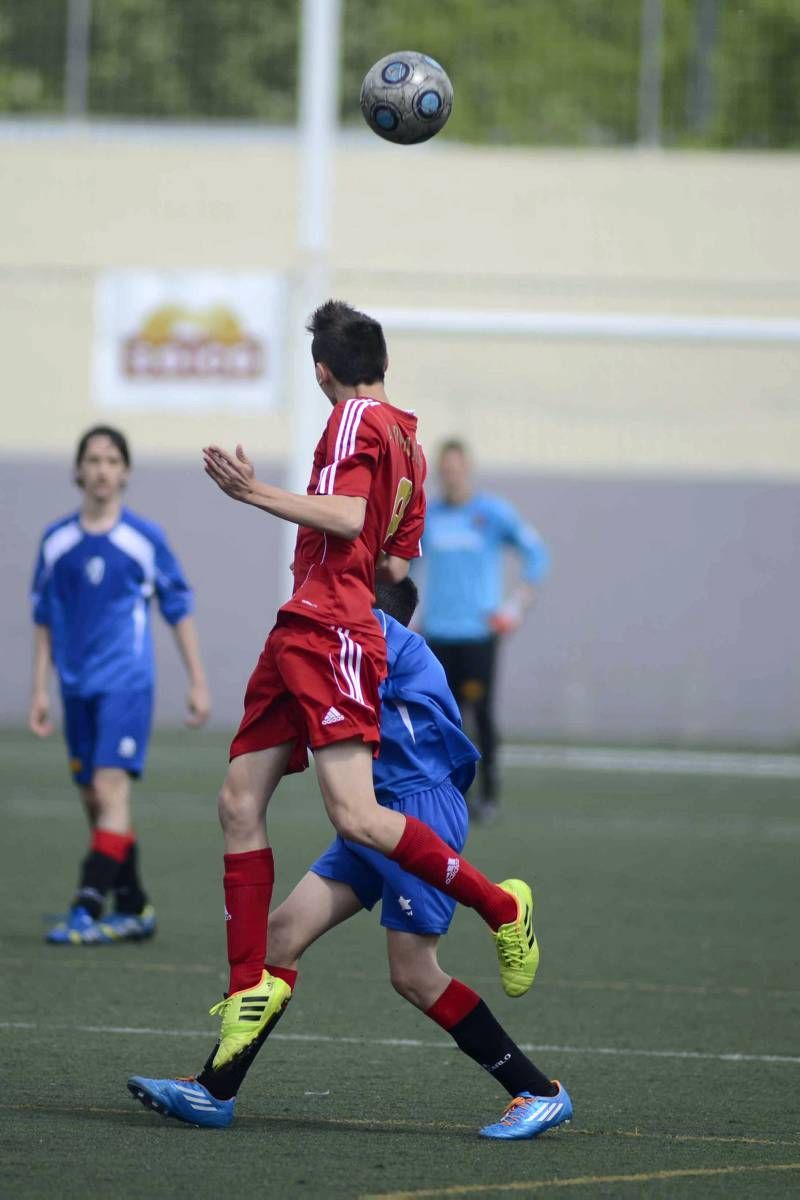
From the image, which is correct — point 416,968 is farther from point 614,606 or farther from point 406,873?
point 614,606

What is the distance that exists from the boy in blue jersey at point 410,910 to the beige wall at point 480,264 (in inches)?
613

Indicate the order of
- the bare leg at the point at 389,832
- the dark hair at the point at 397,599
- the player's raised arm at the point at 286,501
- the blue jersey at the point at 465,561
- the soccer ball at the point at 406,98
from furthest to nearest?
the blue jersey at the point at 465,561 < the soccer ball at the point at 406,98 < the dark hair at the point at 397,599 < the bare leg at the point at 389,832 < the player's raised arm at the point at 286,501

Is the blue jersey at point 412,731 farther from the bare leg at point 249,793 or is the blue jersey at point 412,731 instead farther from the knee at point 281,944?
the knee at point 281,944

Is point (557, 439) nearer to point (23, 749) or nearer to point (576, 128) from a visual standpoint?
point (576, 128)

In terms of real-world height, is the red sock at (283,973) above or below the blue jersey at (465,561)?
below

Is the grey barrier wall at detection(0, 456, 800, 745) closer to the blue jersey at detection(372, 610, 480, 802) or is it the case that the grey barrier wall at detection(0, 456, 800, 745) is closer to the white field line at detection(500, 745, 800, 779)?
the white field line at detection(500, 745, 800, 779)

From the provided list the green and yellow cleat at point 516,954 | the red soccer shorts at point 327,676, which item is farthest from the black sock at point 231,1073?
the red soccer shorts at point 327,676

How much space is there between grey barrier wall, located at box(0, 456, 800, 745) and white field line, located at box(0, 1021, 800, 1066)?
14187 mm

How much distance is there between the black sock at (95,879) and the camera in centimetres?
812

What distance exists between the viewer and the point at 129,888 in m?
8.38

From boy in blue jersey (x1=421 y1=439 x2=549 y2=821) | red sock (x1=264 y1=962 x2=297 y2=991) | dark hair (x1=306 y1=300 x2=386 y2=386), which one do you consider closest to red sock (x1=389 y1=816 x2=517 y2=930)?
red sock (x1=264 y1=962 x2=297 y2=991)

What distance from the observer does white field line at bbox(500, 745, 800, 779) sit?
17125mm

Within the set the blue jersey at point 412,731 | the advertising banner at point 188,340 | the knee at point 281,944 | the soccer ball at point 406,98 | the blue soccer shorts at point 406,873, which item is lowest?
the knee at point 281,944

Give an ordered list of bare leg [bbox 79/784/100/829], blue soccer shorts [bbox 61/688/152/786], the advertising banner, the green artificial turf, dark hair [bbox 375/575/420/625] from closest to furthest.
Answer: the green artificial turf, dark hair [bbox 375/575/420/625], blue soccer shorts [bbox 61/688/152/786], bare leg [bbox 79/784/100/829], the advertising banner
